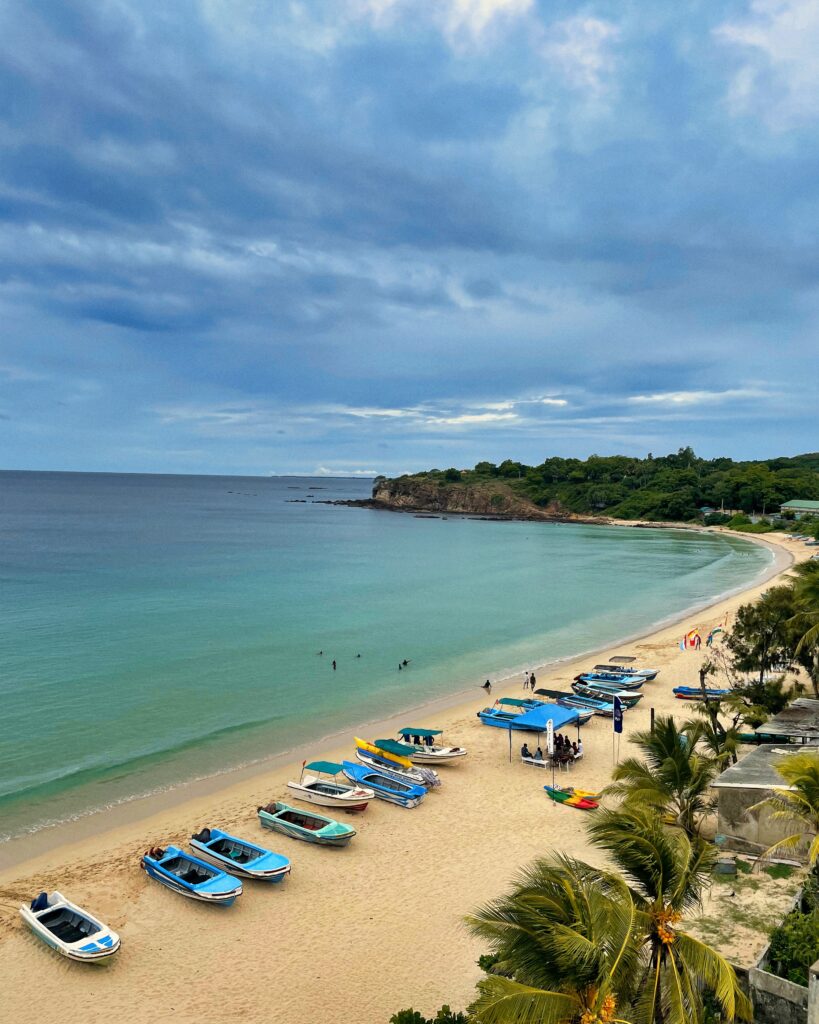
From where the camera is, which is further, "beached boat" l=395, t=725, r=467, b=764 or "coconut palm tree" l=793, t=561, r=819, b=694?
"beached boat" l=395, t=725, r=467, b=764

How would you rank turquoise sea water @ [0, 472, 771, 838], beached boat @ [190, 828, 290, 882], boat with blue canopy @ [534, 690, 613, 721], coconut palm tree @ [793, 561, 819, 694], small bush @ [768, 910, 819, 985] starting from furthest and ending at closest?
boat with blue canopy @ [534, 690, 613, 721], turquoise sea water @ [0, 472, 771, 838], coconut palm tree @ [793, 561, 819, 694], beached boat @ [190, 828, 290, 882], small bush @ [768, 910, 819, 985]

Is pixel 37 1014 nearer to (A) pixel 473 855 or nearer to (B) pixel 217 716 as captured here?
(A) pixel 473 855

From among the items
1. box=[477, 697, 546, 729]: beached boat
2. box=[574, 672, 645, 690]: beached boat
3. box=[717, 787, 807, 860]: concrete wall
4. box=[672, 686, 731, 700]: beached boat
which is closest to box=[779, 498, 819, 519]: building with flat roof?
box=[672, 686, 731, 700]: beached boat

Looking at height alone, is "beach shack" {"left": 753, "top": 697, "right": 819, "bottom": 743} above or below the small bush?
above

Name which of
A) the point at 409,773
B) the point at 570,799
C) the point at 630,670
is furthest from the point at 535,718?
the point at 630,670

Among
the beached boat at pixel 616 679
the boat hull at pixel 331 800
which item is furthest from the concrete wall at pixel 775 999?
the beached boat at pixel 616 679

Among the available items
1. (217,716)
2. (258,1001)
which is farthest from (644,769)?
(217,716)

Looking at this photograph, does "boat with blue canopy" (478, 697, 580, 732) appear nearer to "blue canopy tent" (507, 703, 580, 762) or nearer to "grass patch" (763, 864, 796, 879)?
"blue canopy tent" (507, 703, 580, 762)
